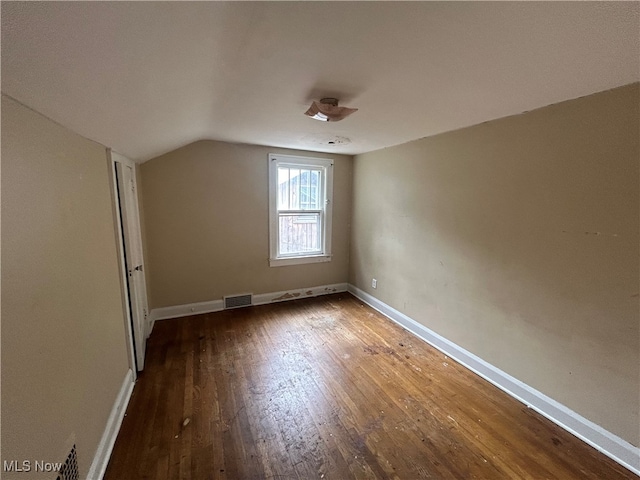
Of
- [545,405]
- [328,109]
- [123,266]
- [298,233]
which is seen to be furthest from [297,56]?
[298,233]

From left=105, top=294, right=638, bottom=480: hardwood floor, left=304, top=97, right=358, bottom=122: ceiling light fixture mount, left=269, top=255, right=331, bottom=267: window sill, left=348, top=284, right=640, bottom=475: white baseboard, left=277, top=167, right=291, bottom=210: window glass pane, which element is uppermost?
left=304, top=97, right=358, bottom=122: ceiling light fixture mount

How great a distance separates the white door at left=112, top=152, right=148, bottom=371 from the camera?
6.97ft

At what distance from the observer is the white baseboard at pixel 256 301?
3.35 m

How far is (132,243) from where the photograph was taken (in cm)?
237

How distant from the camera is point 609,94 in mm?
1554

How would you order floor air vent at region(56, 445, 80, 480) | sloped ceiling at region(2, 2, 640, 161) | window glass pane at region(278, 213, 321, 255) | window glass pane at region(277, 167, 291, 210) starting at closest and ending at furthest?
sloped ceiling at region(2, 2, 640, 161)
floor air vent at region(56, 445, 80, 480)
window glass pane at region(277, 167, 291, 210)
window glass pane at region(278, 213, 321, 255)

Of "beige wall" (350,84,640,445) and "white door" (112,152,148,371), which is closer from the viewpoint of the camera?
"beige wall" (350,84,640,445)

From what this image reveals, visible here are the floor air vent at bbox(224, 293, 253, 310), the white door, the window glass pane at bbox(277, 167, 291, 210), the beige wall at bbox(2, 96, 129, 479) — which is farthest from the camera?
the window glass pane at bbox(277, 167, 291, 210)

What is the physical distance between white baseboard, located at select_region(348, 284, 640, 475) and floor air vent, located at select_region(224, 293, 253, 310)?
7.28ft

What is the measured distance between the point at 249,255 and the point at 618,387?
356cm

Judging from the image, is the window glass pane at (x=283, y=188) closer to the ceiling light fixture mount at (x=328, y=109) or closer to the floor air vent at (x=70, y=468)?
the ceiling light fixture mount at (x=328, y=109)

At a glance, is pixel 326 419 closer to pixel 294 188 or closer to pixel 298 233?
pixel 298 233

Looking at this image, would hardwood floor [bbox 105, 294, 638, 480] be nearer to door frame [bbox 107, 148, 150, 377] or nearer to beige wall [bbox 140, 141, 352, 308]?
door frame [bbox 107, 148, 150, 377]

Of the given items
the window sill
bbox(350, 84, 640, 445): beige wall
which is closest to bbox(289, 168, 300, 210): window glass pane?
the window sill
